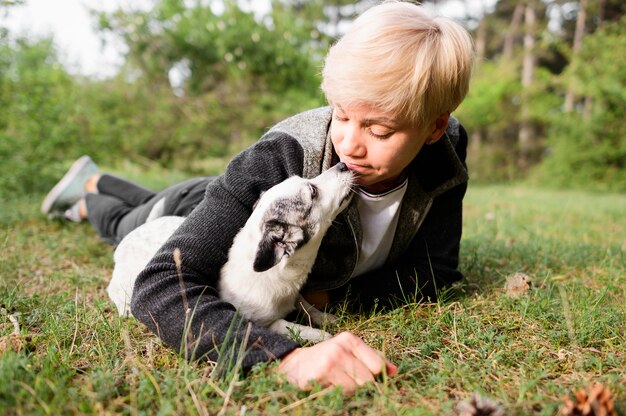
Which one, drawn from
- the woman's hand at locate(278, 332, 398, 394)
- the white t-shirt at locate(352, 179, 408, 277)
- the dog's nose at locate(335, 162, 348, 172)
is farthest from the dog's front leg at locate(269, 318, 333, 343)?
the dog's nose at locate(335, 162, 348, 172)

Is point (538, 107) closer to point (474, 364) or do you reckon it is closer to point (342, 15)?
point (342, 15)

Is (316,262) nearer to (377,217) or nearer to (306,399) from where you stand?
(377,217)

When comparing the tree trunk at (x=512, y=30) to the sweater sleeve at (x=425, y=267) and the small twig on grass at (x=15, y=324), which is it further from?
the small twig on grass at (x=15, y=324)

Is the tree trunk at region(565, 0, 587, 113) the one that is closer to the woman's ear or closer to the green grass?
the green grass

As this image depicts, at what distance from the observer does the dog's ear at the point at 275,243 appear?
2.72m

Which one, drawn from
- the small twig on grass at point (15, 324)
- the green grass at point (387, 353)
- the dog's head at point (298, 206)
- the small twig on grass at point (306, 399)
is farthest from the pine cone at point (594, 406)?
the small twig on grass at point (15, 324)

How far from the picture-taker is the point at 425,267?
11.5ft

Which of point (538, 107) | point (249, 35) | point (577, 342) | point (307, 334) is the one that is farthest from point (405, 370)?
point (538, 107)

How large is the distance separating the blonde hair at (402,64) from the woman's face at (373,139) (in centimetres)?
6

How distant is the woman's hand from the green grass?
0.06 metres

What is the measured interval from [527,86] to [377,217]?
24504 millimetres

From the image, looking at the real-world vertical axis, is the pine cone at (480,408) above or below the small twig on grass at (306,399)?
above

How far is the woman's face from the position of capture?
2666 millimetres

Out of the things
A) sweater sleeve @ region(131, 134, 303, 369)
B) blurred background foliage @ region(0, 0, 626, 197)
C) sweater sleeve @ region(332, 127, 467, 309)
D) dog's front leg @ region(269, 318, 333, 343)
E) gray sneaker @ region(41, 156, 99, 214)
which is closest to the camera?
sweater sleeve @ region(131, 134, 303, 369)
